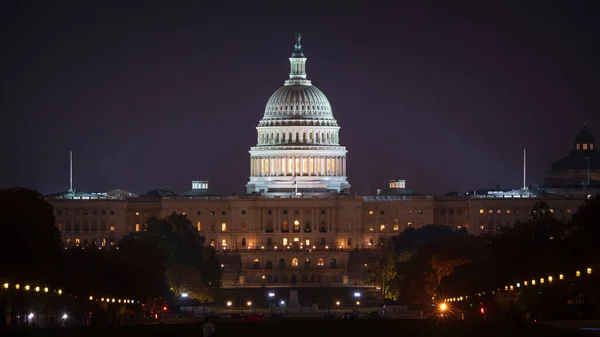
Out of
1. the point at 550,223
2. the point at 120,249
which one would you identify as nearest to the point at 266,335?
the point at 550,223

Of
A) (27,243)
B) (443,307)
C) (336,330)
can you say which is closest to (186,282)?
(443,307)

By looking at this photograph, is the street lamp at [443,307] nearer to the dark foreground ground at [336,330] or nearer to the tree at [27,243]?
the dark foreground ground at [336,330]

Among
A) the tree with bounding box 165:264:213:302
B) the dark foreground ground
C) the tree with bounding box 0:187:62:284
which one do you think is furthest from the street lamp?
the tree with bounding box 165:264:213:302

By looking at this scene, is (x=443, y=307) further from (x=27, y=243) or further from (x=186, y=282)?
(x=186, y=282)

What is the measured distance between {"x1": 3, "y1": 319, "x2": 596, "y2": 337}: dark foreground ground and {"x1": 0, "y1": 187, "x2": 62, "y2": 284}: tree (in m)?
5.69

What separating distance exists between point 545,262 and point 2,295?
32249 mm

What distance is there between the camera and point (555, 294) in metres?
132

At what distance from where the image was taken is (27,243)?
129750mm

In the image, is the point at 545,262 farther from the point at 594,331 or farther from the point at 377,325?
the point at 594,331

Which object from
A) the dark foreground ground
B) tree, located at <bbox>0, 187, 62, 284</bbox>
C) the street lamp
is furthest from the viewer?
the street lamp

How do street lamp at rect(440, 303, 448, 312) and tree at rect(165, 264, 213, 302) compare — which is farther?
tree at rect(165, 264, 213, 302)

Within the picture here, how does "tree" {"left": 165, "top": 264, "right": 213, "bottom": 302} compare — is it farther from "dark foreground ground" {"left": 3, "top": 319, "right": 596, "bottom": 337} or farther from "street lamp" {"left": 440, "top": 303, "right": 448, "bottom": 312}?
"dark foreground ground" {"left": 3, "top": 319, "right": 596, "bottom": 337}

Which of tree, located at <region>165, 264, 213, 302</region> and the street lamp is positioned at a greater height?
tree, located at <region>165, 264, 213, 302</region>

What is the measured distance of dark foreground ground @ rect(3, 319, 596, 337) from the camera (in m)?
111
